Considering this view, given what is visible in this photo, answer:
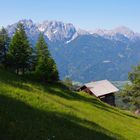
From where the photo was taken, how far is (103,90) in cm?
10638

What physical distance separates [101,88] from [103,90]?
1.36m

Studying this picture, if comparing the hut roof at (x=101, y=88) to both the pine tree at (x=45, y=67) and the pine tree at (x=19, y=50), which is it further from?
the pine tree at (x=19, y=50)

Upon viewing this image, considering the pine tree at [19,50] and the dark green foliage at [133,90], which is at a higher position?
the pine tree at [19,50]

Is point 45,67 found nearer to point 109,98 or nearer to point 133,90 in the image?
point 109,98

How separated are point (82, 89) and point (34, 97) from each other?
3326 inches

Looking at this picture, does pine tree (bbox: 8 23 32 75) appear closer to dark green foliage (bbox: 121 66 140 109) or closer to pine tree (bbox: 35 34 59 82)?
pine tree (bbox: 35 34 59 82)

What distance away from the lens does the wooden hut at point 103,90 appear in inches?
4144

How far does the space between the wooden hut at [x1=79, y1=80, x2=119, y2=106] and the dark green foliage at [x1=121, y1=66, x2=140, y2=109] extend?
372 centimetres

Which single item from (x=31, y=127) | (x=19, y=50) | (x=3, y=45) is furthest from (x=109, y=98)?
(x=31, y=127)

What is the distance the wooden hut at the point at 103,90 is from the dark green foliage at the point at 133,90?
12.2 feet

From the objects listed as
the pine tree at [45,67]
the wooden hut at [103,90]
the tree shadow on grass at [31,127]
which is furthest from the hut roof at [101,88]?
the tree shadow on grass at [31,127]

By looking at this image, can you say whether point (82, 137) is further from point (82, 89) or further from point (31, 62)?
point (82, 89)

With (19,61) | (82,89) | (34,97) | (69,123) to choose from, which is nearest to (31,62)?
(19,61)

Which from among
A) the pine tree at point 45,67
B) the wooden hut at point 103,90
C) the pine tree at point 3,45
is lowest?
the wooden hut at point 103,90
